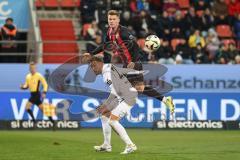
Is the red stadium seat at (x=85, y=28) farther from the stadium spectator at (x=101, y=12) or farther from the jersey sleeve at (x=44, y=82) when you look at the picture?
the jersey sleeve at (x=44, y=82)

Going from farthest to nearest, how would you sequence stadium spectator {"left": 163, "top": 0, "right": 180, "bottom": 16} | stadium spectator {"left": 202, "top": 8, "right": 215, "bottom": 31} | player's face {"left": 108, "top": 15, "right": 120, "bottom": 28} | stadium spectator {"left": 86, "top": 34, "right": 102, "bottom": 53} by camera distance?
stadium spectator {"left": 163, "top": 0, "right": 180, "bottom": 16} → stadium spectator {"left": 202, "top": 8, "right": 215, "bottom": 31} → stadium spectator {"left": 86, "top": 34, "right": 102, "bottom": 53} → player's face {"left": 108, "top": 15, "right": 120, "bottom": 28}

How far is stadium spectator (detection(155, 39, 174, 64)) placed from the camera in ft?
93.4

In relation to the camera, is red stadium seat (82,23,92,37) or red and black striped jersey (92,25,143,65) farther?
red stadium seat (82,23,92,37)

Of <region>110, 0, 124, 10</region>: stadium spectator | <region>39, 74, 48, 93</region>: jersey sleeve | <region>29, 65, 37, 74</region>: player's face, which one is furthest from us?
<region>110, 0, 124, 10</region>: stadium spectator

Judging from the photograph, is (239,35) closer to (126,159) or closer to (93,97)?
(93,97)

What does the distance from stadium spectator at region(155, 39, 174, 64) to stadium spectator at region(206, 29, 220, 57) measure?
5.77 ft

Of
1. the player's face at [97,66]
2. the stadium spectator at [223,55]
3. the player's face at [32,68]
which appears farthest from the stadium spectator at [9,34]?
the player's face at [97,66]

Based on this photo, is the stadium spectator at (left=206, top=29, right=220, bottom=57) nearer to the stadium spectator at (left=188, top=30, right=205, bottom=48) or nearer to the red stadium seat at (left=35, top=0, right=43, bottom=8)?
the stadium spectator at (left=188, top=30, right=205, bottom=48)

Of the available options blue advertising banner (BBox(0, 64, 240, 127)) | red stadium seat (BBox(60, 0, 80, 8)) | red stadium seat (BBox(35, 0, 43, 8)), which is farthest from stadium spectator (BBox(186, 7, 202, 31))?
red stadium seat (BBox(35, 0, 43, 8))

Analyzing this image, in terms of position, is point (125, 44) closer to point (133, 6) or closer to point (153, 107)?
point (153, 107)

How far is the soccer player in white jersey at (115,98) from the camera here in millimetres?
14672

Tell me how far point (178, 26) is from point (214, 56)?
2.03 m

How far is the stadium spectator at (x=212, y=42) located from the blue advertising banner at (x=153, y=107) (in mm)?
4372

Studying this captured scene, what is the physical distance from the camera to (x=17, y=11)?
30578 mm
